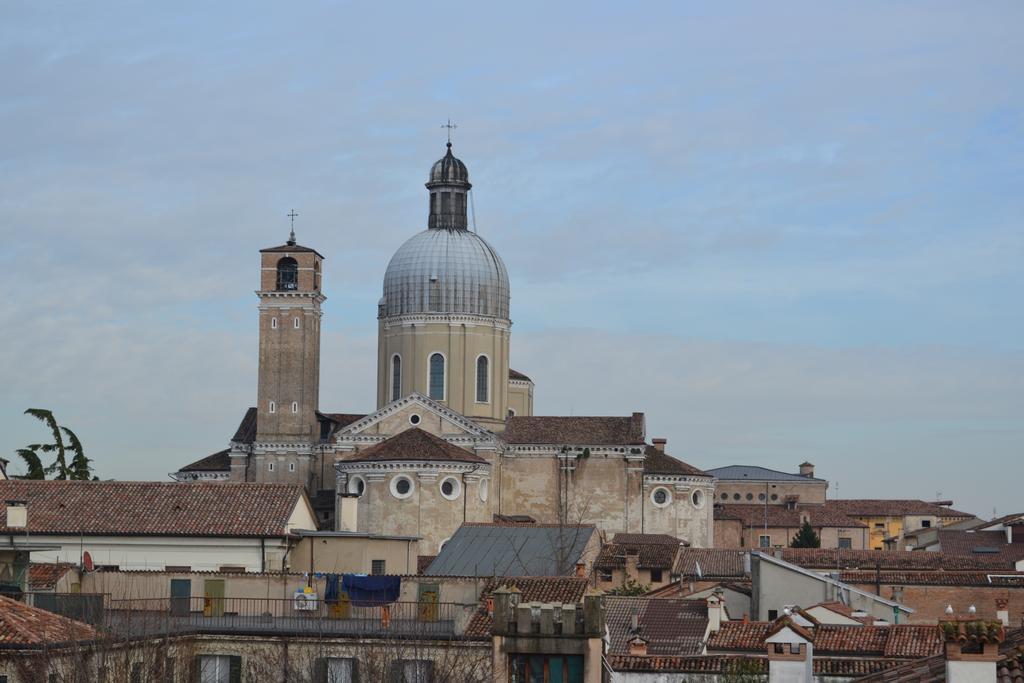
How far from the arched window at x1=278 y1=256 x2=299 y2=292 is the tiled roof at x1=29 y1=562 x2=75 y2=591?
132 ft

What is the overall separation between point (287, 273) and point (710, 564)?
22600 mm

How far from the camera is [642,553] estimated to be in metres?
→ 62.6

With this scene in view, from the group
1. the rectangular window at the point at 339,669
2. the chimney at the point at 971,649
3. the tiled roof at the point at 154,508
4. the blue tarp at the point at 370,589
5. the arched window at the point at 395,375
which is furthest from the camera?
the arched window at the point at 395,375

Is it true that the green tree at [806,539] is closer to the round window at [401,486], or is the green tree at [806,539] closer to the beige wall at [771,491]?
the beige wall at [771,491]

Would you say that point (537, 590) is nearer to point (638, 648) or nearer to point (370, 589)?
point (638, 648)

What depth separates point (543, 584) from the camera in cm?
2838

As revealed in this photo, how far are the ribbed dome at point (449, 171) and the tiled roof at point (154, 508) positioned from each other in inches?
1391

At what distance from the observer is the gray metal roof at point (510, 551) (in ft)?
167

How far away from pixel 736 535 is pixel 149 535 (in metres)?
50.1

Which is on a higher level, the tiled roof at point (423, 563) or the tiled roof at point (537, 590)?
the tiled roof at point (423, 563)

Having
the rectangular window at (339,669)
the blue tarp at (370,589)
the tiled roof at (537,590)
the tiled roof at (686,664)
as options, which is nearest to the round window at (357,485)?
the blue tarp at (370,589)

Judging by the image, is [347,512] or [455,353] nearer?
[347,512]

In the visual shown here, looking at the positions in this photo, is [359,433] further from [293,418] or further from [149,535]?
[149,535]

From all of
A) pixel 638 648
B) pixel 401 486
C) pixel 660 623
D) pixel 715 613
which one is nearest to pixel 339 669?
pixel 638 648
